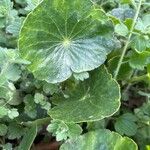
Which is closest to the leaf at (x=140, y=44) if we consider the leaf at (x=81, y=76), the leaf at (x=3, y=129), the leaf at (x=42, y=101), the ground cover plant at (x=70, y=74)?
the ground cover plant at (x=70, y=74)

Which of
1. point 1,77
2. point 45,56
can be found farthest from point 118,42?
point 1,77

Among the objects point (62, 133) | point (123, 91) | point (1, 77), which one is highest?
point (1, 77)

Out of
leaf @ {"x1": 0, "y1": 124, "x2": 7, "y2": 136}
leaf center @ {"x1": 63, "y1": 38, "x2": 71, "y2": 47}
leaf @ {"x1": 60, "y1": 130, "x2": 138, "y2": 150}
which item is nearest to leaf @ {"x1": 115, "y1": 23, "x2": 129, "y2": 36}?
leaf center @ {"x1": 63, "y1": 38, "x2": 71, "y2": 47}

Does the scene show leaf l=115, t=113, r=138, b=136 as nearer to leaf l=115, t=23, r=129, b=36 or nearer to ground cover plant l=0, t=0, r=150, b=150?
ground cover plant l=0, t=0, r=150, b=150

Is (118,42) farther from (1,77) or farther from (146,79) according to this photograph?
(1,77)

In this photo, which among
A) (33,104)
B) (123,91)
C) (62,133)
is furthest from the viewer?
(123,91)

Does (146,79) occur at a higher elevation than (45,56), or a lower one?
lower

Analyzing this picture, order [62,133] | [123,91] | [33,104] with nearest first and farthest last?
[62,133] < [33,104] < [123,91]
